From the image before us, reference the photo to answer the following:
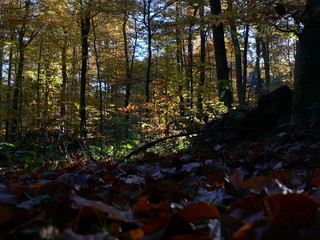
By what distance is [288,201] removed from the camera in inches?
21.2

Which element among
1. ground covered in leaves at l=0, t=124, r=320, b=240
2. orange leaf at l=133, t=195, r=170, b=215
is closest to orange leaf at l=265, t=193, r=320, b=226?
ground covered in leaves at l=0, t=124, r=320, b=240

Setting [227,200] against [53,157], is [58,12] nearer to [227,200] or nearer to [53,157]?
[53,157]

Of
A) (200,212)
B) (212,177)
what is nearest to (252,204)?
(200,212)

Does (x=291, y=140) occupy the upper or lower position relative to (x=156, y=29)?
lower

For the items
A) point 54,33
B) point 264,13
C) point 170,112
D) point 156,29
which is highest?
point 54,33

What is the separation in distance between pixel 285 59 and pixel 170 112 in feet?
68.5

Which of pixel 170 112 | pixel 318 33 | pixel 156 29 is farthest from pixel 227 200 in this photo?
pixel 156 29

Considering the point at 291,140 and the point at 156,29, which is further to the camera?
the point at 156,29

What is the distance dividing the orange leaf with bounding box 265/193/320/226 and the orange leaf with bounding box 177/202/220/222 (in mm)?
156

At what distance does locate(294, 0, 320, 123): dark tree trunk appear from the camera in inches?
123

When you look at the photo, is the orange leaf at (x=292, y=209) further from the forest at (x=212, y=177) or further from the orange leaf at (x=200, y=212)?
the orange leaf at (x=200, y=212)

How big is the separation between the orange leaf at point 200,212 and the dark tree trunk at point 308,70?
112 inches

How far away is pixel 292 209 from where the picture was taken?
53cm

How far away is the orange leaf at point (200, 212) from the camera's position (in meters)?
0.67
